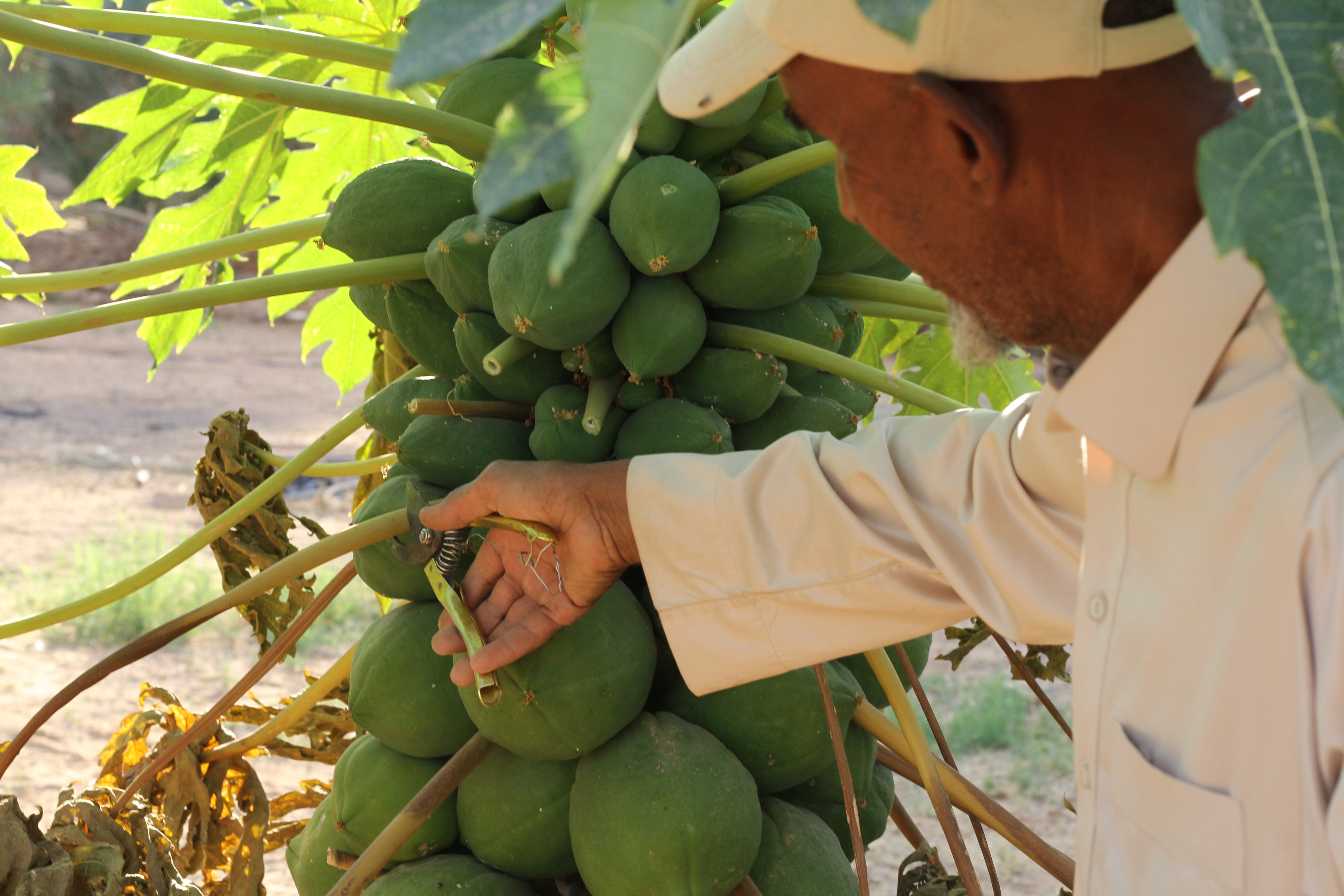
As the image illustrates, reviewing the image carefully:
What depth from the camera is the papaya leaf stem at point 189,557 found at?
1.63m

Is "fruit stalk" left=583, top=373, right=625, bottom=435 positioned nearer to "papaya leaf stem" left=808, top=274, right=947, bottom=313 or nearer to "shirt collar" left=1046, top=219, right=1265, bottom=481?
"papaya leaf stem" left=808, top=274, right=947, bottom=313

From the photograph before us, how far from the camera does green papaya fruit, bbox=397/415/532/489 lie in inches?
55.6

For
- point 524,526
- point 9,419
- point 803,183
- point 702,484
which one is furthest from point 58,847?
point 9,419

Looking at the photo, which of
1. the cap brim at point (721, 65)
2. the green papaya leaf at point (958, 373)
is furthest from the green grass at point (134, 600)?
the cap brim at point (721, 65)

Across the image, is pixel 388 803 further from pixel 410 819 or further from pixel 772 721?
pixel 772 721

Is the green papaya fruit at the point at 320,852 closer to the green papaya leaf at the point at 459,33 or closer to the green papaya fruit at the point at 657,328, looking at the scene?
the green papaya fruit at the point at 657,328

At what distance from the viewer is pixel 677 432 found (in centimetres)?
139

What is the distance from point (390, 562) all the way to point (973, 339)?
75cm

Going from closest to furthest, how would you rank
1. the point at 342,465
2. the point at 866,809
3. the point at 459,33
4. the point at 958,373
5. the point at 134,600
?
the point at 459,33
the point at 866,809
the point at 342,465
the point at 958,373
the point at 134,600

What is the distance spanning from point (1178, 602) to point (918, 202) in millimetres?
376

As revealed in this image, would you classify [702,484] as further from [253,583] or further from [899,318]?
[253,583]

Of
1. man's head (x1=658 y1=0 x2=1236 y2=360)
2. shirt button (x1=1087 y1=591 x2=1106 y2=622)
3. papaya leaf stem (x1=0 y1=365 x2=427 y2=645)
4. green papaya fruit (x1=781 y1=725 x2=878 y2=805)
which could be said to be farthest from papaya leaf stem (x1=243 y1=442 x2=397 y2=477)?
shirt button (x1=1087 y1=591 x2=1106 y2=622)

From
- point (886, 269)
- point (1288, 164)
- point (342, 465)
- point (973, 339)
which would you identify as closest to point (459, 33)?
point (1288, 164)

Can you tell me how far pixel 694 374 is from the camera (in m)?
1.45
